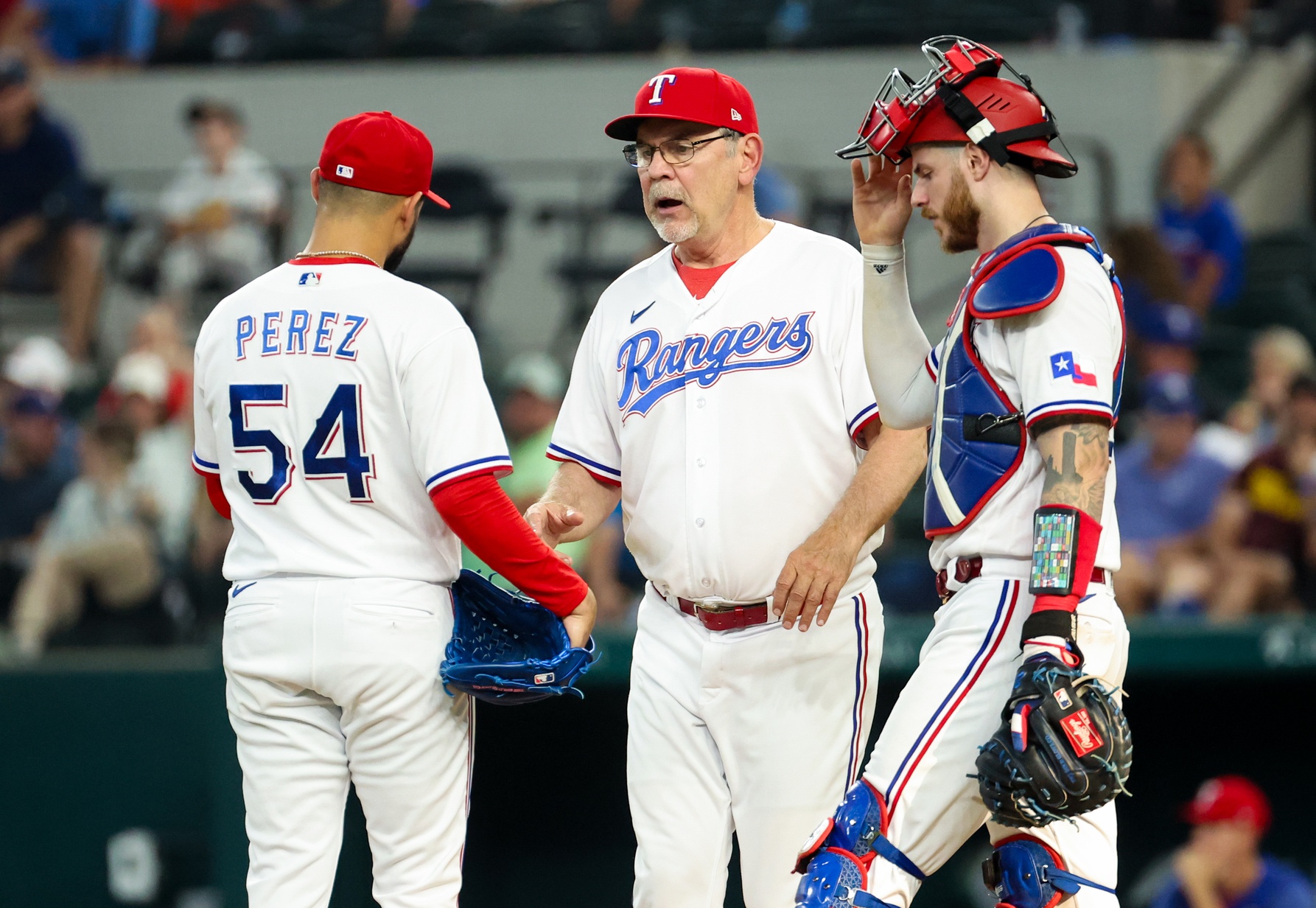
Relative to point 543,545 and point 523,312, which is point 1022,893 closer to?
point 543,545

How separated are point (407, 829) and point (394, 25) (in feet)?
33.0

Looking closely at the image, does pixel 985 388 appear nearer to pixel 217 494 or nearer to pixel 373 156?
pixel 373 156

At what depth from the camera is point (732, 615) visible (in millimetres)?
4086

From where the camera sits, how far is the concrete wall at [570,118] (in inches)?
424

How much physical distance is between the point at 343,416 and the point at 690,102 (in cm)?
110

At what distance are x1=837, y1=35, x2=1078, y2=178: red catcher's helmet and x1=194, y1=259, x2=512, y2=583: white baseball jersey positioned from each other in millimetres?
996

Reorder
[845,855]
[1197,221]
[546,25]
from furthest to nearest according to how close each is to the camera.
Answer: [546,25] → [1197,221] → [845,855]

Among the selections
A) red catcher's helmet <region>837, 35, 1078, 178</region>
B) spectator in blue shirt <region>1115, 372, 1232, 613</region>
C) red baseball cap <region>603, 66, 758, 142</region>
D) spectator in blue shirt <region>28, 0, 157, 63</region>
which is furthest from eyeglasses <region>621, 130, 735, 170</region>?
spectator in blue shirt <region>28, 0, 157, 63</region>

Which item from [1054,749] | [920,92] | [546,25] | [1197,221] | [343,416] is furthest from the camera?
[546,25]

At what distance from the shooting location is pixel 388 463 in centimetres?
373

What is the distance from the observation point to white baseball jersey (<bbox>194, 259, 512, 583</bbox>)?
145 inches

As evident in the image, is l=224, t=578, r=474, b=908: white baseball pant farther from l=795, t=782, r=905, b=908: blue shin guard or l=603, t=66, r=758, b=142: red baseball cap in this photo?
l=603, t=66, r=758, b=142: red baseball cap

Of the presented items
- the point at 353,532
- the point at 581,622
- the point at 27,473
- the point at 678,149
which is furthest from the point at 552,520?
the point at 27,473

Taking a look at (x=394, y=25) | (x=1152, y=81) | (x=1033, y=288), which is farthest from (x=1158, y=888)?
(x=394, y=25)
